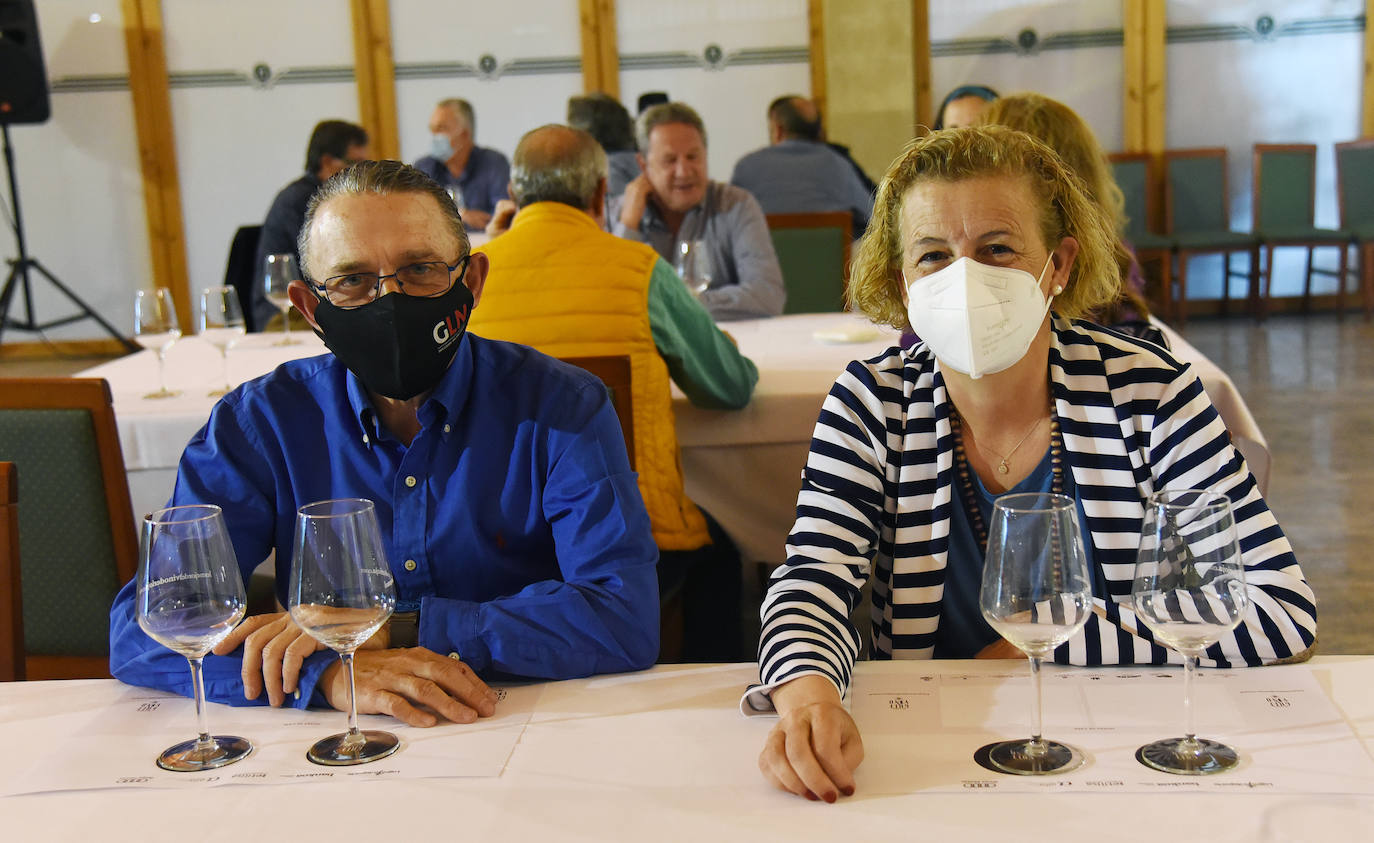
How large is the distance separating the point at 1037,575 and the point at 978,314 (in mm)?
526

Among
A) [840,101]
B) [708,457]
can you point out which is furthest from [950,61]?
[708,457]

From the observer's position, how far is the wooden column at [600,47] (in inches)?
336

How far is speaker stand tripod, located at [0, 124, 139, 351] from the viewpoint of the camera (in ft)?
26.2

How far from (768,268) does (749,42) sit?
473cm

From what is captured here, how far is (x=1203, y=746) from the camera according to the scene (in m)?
1.25

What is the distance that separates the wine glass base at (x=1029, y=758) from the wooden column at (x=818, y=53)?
25.0 ft

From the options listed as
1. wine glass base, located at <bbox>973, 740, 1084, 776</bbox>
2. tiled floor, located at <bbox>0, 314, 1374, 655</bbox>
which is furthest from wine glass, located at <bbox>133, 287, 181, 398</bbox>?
tiled floor, located at <bbox>0, 314, 1374, 655</bbox>

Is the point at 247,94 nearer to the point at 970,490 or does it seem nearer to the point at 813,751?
the point at 970,490

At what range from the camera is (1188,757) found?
4.01 ft

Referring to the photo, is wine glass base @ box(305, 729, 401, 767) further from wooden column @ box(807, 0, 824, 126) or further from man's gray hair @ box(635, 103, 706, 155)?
wooden column @ box(807, 0, 824, 126)

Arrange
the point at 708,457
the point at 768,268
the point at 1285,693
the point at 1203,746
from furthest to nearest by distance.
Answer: the point at 768,268 → the point at 708,457 → the point at 1285,693 → the point at 1203,746

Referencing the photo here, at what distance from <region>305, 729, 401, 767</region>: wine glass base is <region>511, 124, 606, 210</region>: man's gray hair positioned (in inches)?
75.1

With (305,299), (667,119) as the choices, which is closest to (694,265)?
(667,119)

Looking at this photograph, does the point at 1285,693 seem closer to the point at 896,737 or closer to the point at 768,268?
the point at 896,737
